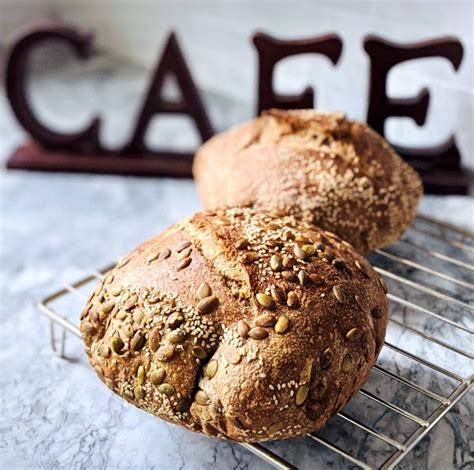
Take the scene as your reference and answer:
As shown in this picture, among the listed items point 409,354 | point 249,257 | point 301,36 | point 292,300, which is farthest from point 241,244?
point 301,36

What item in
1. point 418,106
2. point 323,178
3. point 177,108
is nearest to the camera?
point 323,178

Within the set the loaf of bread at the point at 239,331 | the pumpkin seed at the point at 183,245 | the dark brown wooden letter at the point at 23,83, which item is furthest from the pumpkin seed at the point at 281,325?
the dark brown wooden letter at the point at 23,83

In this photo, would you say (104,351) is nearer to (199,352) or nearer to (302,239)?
(199,352)

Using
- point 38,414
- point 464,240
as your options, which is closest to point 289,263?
point 38,414

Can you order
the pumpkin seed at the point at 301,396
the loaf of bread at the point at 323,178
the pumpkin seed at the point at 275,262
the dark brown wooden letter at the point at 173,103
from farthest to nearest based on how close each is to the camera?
the dark brown wooden letter at the point at 173,103 < the loaf of bread at the point at 323,178 < the pumpkin seed at the point at 275,262 < the pumpkin seed at the point at 301,396

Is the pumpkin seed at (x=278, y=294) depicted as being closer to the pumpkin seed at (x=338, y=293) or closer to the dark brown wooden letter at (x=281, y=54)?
the pumpkin seed at (x=338, y=293)

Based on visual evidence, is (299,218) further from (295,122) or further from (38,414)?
(38,414)
